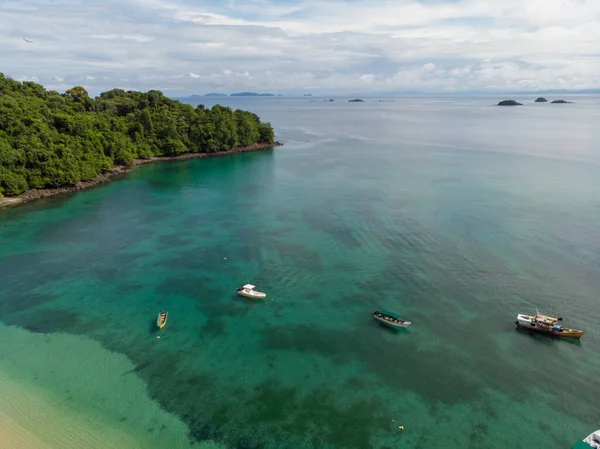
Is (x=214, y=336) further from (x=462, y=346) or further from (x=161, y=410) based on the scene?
(x=462, y=346)

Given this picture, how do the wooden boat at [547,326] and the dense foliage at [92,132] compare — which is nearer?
the wooden boat at [547,326]

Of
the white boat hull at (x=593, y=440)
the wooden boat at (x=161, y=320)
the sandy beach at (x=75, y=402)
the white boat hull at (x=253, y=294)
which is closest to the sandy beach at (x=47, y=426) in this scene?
the sandy beach at (x=75, y=402)

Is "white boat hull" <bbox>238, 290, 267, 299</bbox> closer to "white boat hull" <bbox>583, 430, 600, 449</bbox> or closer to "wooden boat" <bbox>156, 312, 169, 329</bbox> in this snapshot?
"wooden boat" <bbox>156, 312, 169, 329</bbox>

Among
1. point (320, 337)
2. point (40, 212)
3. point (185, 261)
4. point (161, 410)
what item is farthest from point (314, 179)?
point (161, 410)

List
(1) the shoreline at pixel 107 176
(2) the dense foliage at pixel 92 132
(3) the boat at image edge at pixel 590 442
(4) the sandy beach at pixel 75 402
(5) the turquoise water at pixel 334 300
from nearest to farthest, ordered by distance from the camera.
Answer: (3) the boat at image edge at pixel 590 442 → (4) the sandy beach at pixel 75 402 → (5) the turquoise water at pixel 334 300 → (1) the shoreline at pixel 107 176 → (2) the dense foliage at pixel 92 132

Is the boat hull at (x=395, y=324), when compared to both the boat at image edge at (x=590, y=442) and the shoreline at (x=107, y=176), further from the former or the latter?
the shoreline at (x=107, y=176)

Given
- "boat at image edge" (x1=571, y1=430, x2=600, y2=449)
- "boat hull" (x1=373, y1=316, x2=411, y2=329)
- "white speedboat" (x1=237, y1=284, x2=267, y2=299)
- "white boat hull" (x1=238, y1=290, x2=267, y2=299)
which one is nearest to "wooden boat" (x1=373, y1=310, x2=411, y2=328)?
"boat hull" (x1=373, y1=316, x2=411, y2=329)

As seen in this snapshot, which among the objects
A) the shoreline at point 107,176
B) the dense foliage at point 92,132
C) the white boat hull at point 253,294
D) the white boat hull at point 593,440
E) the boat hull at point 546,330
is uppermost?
the dense foliage at point 92,132
